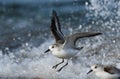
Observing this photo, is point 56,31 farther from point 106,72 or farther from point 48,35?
point 48,35

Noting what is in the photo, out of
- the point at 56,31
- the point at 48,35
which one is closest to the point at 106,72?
the point at 56,31

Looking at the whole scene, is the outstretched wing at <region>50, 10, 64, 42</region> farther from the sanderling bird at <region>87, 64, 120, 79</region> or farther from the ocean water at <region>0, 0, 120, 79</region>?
the sanderling bird at <region>87, 64, 120, 79</region>

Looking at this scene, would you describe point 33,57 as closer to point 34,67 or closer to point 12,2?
point 34,67

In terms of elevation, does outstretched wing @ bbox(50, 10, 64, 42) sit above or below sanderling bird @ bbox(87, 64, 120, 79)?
above

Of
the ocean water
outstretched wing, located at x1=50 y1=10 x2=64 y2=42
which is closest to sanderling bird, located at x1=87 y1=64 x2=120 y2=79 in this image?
the ocean water

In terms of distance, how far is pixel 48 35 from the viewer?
549 inches

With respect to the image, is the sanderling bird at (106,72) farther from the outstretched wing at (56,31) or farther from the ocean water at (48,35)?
the outstretched wing at (56,31)

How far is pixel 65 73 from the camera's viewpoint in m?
11.0

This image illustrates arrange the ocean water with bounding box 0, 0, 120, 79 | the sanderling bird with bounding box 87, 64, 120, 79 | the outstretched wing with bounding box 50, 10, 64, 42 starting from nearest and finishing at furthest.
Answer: the sanderling bird with bounding box 87, 64, 120, 79, the outstretched wing with bounding box 50, 10, 64, 42, the ocean water with bounding box 0, 0, 120, 79

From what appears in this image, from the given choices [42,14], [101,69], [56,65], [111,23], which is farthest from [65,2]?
[101,69]

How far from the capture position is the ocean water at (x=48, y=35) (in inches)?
448

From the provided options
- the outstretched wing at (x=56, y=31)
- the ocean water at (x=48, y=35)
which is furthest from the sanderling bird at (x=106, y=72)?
the outstretched wing at (x=56, y=31)

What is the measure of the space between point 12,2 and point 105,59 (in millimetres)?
6474

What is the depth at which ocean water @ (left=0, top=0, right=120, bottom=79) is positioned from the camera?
11367 mm
